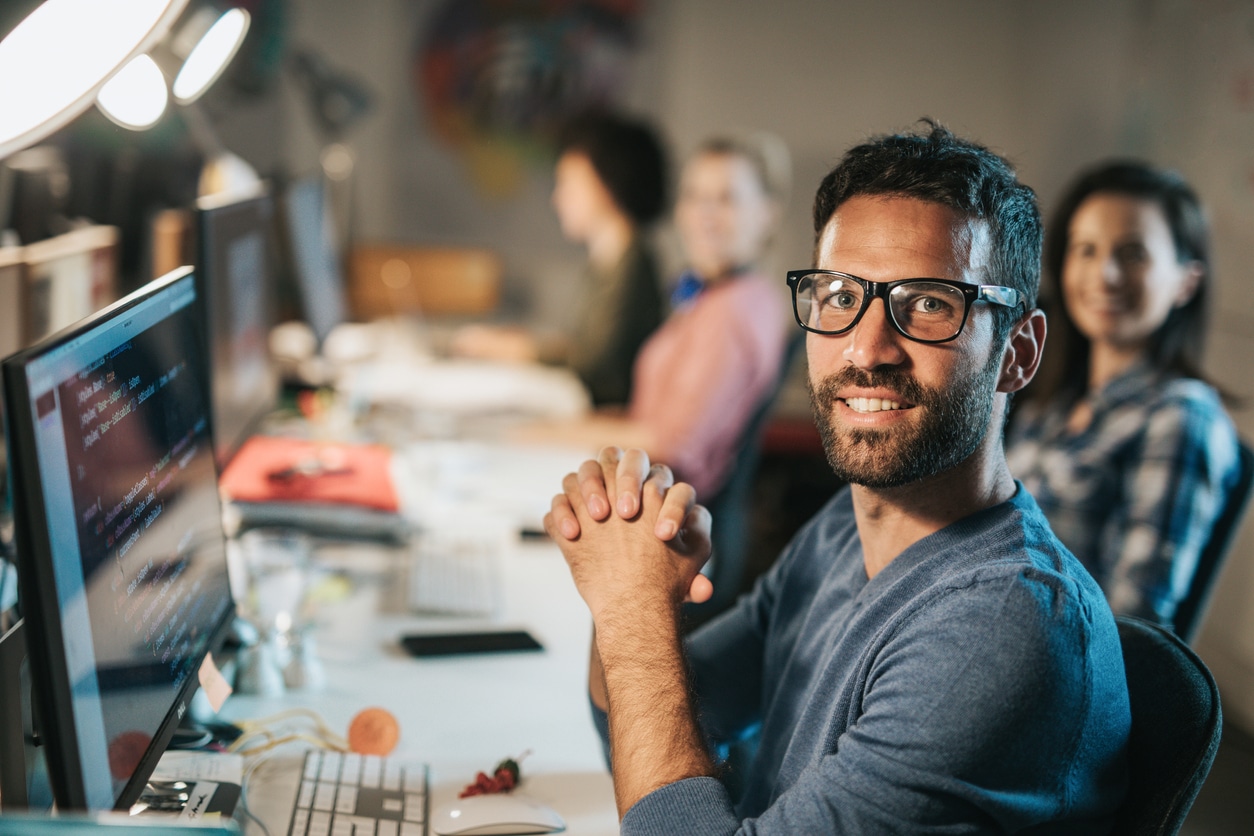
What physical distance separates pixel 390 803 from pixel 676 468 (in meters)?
1.60

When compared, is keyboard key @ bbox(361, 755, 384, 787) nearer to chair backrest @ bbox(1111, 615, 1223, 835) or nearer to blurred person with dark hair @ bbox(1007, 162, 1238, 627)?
chair backrest @ bbox(1111, 615, 1223, 835)

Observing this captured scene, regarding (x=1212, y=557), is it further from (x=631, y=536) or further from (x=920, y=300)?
(x=631, y=536)

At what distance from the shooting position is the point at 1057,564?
94cm

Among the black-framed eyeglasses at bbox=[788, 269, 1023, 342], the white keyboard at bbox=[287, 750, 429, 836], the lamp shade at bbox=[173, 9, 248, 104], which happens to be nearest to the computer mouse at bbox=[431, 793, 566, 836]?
the white keyboard at bbox=[287, 750, 429, 836]

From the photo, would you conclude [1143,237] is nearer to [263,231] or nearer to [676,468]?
[676,468]

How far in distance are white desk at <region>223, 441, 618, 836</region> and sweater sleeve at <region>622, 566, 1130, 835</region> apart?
35cm

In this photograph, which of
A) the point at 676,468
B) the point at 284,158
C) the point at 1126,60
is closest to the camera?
the point at 676,468

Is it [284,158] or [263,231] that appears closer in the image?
[263,231]

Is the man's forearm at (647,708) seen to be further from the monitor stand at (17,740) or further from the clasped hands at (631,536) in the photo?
the monitor stand at (17,740)

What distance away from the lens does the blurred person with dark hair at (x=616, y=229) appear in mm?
3150

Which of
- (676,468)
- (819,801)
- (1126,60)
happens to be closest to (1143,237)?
(676,468)

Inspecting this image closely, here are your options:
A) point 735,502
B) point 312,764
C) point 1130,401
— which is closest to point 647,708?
point 312,764

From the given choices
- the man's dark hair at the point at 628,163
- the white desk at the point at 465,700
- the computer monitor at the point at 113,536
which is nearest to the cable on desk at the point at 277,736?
the white desk at the point at 465,700

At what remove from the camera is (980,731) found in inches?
31.9
